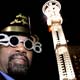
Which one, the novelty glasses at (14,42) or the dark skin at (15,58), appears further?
the novelty glasses at (14,42)

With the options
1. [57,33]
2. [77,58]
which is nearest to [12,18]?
[57,33]

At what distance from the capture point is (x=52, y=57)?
477 centimetres

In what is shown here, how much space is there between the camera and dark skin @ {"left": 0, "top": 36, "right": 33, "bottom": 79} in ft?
13.9

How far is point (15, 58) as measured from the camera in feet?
14.3

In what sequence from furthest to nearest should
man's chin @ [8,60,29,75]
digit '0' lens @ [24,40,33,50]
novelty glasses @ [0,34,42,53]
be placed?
1. digit '0' lens @ [24,40,33,50]
2. novelty glasses @ [0,34,42,53]
3. man's chin @ [8,60,29,75]

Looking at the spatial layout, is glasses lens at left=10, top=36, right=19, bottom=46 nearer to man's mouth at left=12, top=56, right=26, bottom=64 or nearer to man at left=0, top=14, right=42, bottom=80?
man at left=0, top=14, right=42, bottom=80

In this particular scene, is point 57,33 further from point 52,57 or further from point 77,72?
point 77,72

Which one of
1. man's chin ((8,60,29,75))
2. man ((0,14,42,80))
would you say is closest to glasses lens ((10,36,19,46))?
man ((0,14,42,80))

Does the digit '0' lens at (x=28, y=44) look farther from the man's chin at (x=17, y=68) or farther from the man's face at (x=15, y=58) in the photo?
the man's chin at (x=17, y=68)

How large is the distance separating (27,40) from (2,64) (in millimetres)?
620

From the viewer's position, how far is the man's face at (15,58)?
425 centimetres

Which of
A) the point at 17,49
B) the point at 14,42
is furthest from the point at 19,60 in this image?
the point at 14,42

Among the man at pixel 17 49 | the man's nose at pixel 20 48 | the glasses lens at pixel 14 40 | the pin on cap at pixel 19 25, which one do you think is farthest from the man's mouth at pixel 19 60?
the pin on cap at pixel 19 25

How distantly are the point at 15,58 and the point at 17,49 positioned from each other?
0.18 metres
